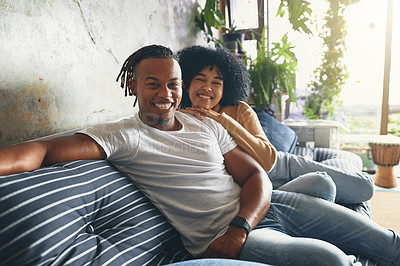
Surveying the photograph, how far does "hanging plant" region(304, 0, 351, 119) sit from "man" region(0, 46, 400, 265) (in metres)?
2.47

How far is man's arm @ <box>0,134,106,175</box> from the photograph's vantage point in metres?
0.68

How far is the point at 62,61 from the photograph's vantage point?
111 cm

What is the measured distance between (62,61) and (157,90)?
410 mm

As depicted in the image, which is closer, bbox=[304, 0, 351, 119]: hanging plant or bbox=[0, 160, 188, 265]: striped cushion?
bbox=[0, 160, 188, 265]: striped cushion

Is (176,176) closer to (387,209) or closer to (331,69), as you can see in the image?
(387,209)

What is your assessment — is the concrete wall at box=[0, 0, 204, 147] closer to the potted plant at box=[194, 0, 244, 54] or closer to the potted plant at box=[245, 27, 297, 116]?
the potted plant at box=[194, 0, 244, 54]

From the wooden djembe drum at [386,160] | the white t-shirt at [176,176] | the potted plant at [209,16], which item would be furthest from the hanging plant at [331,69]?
the white t-shirt at [176,176]

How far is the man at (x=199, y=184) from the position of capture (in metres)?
0.89

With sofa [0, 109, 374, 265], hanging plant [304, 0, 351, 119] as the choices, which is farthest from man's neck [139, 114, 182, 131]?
hanging plant [304, 0, 351, 119]

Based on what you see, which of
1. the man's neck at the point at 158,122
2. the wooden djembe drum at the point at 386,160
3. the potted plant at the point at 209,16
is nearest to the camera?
the man's neck at the point at 158,122

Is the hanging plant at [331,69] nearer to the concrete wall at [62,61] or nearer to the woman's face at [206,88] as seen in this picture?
the woman's face at [206,88]

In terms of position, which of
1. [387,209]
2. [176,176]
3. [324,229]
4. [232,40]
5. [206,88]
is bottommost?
[387,209]

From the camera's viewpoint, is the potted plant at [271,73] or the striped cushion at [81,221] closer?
the striped cushion at [81,221]

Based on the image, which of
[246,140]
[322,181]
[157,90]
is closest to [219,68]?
[246,140]
